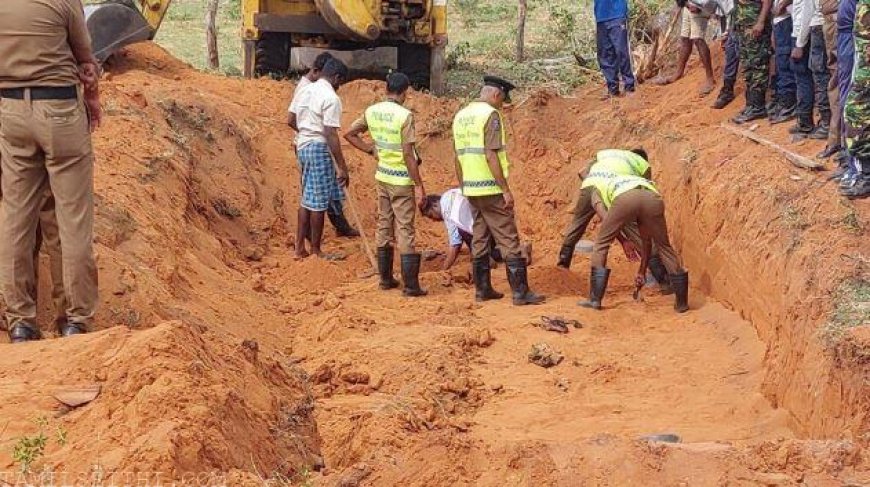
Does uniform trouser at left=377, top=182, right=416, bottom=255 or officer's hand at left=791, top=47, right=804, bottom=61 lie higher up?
officer's hand at left=791, top=47, right=804, bottom=61

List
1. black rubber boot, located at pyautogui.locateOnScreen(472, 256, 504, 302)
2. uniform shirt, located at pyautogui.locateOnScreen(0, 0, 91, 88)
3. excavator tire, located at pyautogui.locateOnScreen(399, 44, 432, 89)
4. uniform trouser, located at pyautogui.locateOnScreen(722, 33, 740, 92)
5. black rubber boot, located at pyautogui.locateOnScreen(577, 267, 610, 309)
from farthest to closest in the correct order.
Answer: excavator tire, located at pyautogui.locateOnScreen(399, 44, 432, 89), uniform trouser, located at pyautogui.locateOnScreen(722, 33, 740, 92), black rubber boot, located at pyautogui.locateOnScreen(472, 256, 504, 302), black rubber boot, located at pyautogui.locateOnScreen(577, 267, 610, 309), uniform shirt, located at pyautogui.locateOnScreen(0, 0, 91, 88)

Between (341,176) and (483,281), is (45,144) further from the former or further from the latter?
(341,176)

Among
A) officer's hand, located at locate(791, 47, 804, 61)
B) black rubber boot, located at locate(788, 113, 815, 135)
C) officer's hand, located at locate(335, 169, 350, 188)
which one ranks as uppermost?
officer's hand, located at locate(791, 47, 804, 61)

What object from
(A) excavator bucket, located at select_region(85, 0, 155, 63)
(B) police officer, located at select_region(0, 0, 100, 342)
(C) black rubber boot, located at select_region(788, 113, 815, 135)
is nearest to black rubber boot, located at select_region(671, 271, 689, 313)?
(C) black rubber boot, located at select_region(788, 113, 815, 135)

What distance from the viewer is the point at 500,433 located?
7316mm

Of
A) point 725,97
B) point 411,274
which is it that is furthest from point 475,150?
point 725,97

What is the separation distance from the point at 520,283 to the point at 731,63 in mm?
4111

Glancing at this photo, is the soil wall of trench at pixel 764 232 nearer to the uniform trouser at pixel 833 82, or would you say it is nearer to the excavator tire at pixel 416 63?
the uniform trouser at pixel 833 82

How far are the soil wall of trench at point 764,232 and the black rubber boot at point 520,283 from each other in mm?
1471

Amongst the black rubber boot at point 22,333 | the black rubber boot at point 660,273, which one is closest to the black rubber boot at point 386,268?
the black rubber boot at point 660,273

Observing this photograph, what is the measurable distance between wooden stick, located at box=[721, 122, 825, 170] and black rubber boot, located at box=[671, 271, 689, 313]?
1.35 m

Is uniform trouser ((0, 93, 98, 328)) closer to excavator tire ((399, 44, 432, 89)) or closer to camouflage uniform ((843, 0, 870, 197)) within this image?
camouflage uniform ((843, 0, 870, 197))

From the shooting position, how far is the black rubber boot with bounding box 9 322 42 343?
6359mm

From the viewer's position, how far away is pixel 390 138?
9977 mm
